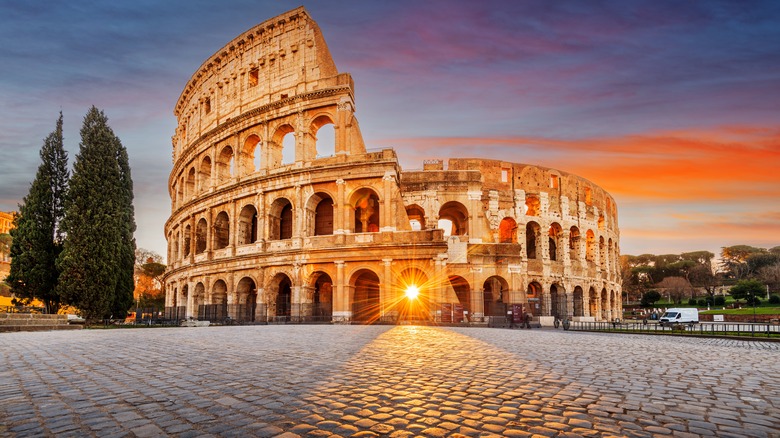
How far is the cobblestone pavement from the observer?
12.4 feet

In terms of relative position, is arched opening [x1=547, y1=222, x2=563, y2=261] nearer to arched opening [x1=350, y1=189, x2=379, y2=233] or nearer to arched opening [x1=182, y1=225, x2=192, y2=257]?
arched opening [x1=350, y1=189, x2=379, y2=233]

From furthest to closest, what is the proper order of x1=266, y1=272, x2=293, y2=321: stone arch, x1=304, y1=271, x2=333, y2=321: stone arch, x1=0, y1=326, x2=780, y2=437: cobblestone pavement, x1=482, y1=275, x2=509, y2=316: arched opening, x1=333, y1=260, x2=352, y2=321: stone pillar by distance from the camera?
x1=482, y1=275, x2=509, y2=316: arched opening
x1=266, y1=272, x2=293, y2=321: stone arch
x1=304, y1=271, x2=333, y2=321: stone arch
x1=333, y1=260, x2=352, y2=321: stone pillar
x1=0, y1=326, x2=780, y2=437: cobblestone pavement

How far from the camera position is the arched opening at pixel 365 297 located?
2550 centimetres

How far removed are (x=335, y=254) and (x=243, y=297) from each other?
7.82m

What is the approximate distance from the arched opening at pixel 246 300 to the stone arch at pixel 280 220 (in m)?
3.57

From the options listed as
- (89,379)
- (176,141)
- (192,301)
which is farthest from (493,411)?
(176,141)

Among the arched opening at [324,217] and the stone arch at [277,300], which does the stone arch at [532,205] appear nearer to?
the arched opening at [324,217]

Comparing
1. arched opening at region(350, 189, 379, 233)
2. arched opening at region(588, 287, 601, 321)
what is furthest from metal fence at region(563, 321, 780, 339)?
arched opening at region(588, 287, 601, 321)

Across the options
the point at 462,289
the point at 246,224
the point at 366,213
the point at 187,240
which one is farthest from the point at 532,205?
the point at 187,240

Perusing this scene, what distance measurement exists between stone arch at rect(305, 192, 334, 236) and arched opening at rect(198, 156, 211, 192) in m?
10.7

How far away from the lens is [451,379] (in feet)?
19.7

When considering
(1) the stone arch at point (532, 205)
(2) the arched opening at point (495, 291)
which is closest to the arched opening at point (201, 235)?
(2) the arched opening at point (495, 291)

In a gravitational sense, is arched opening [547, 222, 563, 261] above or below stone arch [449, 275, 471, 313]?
above

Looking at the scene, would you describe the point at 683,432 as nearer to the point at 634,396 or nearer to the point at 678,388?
the point at 634,396
